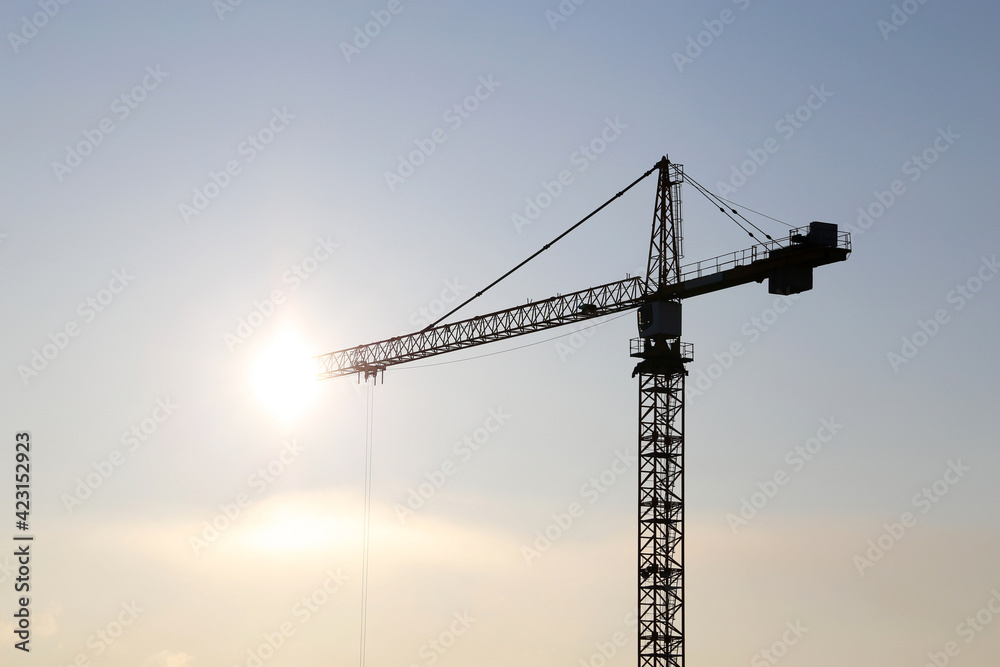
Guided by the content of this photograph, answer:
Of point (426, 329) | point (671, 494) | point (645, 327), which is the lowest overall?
point (671, 494)

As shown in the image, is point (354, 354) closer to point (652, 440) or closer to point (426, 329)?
point (426, 329)

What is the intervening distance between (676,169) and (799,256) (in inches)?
649

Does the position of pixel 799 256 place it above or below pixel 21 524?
above

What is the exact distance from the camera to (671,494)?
101 metres

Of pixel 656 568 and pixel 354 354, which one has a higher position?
pixel 354 354

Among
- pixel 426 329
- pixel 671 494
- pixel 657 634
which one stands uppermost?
pixel 426 329

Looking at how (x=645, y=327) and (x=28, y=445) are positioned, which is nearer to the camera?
(x=28, y=445)

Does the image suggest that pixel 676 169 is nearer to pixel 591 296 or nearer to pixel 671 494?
pixel 591 296

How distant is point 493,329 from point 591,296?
1091cm

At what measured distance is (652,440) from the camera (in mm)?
100938

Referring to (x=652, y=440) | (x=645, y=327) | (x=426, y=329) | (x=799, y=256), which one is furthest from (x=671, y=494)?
(x=426, y=329)

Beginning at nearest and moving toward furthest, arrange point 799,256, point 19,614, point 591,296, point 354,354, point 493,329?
point 799,256
point 19,614
point 591,296
point 493,329
point 354,354

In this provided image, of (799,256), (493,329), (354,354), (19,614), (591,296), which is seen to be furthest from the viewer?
(354,354)

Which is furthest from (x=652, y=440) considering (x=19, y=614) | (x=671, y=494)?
(x=19, y=614)
